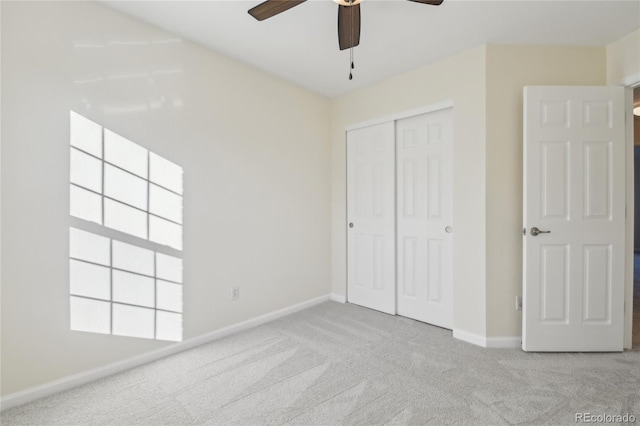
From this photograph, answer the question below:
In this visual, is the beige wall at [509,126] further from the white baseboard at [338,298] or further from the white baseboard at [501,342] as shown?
the white baseboard at [338,298]

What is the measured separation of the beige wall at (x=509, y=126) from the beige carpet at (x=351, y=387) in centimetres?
52

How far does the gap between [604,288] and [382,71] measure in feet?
8.79

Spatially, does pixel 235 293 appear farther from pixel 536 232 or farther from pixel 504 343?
pixel 536 232

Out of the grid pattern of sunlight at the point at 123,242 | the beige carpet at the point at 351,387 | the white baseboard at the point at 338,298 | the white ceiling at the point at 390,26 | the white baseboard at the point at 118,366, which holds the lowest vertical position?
the beige carpet at the point at 351,387

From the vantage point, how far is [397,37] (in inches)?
97.2

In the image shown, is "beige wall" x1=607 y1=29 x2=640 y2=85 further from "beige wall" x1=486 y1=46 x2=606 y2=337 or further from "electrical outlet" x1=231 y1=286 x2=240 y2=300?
"electrical outlet" x1=231 y1=286 x2=240 y2=300

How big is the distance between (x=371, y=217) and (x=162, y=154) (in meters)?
2.22

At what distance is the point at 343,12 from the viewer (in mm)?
A: 1838

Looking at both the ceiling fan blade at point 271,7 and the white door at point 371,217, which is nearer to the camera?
the ceiling fan blade at point 271,7

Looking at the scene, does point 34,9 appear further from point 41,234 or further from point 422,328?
point 422,328

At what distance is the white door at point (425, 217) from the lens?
Result: 295 cm

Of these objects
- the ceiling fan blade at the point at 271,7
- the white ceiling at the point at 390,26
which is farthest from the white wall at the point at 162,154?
the ceiling fan blade at the point at 271,7

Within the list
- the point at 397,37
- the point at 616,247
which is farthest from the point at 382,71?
the point at 616,247

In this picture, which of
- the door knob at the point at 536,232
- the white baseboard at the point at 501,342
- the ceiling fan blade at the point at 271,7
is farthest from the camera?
the white baseboard at the point at 501,342
